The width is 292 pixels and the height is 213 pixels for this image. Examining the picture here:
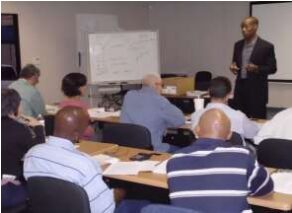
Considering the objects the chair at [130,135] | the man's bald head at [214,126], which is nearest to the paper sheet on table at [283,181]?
the man's bald head at [214,126]

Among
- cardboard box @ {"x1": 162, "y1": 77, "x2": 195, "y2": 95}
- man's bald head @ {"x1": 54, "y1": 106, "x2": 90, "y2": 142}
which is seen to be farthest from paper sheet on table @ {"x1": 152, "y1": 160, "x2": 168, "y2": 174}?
cardboard box @ {"x1": 162, "y1": 77, "x2": 195, "y2": 95}

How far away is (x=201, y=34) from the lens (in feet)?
30.3

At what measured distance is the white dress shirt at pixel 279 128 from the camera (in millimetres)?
3338

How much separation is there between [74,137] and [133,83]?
5.70 metres

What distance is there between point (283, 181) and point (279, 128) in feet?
2.95

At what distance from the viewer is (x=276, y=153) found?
124 inches

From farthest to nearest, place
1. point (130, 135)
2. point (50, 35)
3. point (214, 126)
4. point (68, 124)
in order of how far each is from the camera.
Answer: point (50, 35) → point (130, 135) → point (68, 124) → point (214, 126)

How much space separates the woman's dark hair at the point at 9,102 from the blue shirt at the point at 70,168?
61cm

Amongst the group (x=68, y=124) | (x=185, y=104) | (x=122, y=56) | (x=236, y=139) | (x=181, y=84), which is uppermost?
(x=122, y=56)

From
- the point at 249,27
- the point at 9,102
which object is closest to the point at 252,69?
the point at 249,27

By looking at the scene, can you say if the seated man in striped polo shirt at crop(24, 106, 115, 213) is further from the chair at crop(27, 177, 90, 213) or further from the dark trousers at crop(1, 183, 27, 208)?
the dark trousers at crop(1, 183, 27, 208)

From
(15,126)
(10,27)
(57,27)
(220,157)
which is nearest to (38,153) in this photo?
(15,126)

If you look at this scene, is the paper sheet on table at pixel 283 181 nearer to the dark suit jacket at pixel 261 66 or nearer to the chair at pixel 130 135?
the chair at pixel 130 135

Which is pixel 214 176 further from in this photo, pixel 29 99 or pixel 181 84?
pixel 181 84
